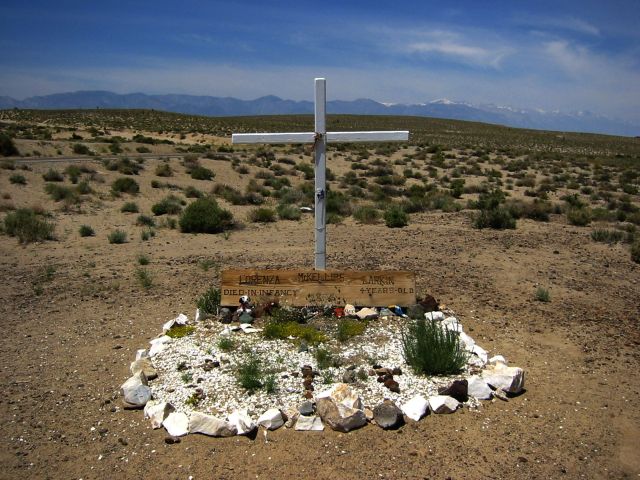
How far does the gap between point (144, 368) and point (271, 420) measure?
1.65m

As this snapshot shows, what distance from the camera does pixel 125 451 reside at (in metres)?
4.38

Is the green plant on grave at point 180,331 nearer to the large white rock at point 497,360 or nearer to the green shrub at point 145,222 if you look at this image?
the large white rock at point 497,360

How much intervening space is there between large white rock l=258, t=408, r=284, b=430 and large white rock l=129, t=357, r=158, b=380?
1386 millimetres

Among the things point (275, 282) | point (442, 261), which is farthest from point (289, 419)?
point (442, 261)

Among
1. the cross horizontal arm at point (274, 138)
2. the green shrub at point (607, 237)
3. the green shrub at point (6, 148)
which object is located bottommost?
the green shrub at point (607, 237)

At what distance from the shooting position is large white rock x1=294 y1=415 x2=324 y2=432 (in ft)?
15.1

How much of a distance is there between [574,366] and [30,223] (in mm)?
11570

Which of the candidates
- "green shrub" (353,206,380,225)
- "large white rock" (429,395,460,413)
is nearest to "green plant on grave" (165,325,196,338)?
"large white rock" (429,395,460,413)

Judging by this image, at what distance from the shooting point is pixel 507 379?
513 centimetres

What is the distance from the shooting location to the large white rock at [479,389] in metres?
5.06

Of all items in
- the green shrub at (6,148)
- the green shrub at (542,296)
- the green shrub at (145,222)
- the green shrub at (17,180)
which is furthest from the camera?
the green shrub at (6,148)

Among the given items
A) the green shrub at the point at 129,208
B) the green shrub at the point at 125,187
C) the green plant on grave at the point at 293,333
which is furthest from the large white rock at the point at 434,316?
the green shrub at the point at 125,187

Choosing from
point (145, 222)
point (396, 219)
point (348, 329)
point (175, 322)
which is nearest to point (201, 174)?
point (145, 222)

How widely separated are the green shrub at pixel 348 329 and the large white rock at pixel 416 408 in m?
1.44
